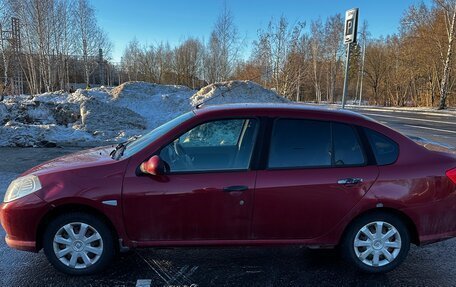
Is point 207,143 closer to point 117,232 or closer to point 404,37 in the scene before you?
point 117,232

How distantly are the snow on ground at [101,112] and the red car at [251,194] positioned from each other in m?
5.77

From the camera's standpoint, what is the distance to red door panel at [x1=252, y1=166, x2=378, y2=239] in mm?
3564

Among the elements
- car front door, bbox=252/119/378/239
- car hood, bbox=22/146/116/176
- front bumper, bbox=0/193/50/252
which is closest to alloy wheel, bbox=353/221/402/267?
car front door, bbox=252/119/378/239

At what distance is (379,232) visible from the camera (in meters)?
3.73

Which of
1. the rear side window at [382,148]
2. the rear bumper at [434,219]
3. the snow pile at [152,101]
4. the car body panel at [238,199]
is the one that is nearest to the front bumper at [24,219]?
the car body panel at [238,199]

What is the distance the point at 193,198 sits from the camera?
11.5 feet

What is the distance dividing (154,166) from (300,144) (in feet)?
4.46

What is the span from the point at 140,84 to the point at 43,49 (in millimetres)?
19333

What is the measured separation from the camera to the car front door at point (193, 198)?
138 inches

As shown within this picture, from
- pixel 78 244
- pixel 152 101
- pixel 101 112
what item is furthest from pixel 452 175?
pixel 152 101

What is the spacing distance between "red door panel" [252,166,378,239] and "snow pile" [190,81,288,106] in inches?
548

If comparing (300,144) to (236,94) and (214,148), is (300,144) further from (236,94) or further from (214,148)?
(236,94)

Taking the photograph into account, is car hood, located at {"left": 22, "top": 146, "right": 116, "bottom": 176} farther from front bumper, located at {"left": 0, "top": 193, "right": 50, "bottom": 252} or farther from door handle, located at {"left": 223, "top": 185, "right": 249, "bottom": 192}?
door handle, located at {"left": 223, "top": 185, "right": 249, "bottom": 192}

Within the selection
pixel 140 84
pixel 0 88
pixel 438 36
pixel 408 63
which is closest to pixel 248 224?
pixel 140 84
